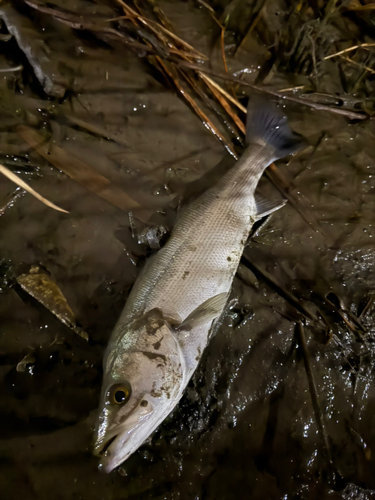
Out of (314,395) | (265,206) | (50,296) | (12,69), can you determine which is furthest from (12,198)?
(314,395)

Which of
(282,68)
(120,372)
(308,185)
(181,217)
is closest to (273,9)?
(282,68)

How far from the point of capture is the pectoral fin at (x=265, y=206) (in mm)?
2943

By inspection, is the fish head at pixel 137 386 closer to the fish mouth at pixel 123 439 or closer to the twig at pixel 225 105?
the fish mouth at pixel 123 439

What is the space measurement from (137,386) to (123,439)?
30 cm

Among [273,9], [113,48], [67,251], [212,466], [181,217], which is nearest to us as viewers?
[212,466]

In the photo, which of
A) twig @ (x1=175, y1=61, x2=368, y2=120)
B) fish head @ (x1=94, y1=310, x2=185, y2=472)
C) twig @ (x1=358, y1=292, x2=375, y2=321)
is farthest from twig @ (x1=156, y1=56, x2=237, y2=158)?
fish head @ (x1=94, y1=310, x2=185, y2=472)

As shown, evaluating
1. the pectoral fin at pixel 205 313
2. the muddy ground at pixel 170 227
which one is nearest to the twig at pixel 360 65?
the muddy ground at pixel 170 227

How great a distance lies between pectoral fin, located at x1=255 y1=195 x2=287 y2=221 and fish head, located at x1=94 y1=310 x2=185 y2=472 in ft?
4.84

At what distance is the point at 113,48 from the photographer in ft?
11.2

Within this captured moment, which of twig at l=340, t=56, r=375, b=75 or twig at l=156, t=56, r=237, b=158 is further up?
twig at l=340, t=56, r=375, b=75

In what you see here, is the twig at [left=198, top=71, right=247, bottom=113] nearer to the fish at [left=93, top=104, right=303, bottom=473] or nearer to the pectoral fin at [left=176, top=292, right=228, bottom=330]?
the fish at [left=93, top=104, right=303, bottom=473]

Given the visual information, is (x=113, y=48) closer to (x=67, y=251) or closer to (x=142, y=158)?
(x=142, y=158)

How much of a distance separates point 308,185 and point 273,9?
7.63 ft

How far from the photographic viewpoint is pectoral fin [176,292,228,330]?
2242mm
